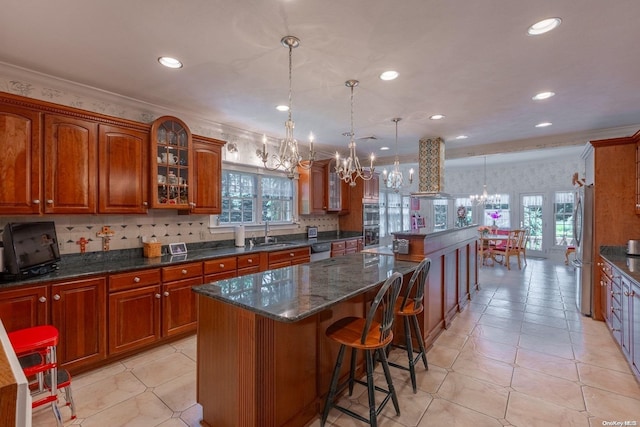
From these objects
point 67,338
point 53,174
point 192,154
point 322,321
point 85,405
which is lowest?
point 85,405

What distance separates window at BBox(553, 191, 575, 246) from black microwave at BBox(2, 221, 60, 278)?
10087 mm

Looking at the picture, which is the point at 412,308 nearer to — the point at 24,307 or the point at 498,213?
the point at 24,307

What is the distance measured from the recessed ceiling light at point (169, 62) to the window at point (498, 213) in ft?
29.4

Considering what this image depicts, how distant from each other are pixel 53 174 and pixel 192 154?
1.34 m

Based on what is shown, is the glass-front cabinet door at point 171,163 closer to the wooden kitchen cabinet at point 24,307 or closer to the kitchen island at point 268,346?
the wooden kitchen cabinet at point 24,307

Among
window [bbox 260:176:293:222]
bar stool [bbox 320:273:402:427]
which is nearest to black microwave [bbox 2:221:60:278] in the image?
bar stool [bbox 320:273:402:427]

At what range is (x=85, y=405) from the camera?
2.26 m

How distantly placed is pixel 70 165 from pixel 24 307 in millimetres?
1223

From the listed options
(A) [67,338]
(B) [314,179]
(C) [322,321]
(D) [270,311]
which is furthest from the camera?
(B) [314,179]

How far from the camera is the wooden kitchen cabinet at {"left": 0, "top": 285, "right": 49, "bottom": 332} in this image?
2.26 meters

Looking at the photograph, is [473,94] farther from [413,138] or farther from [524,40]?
[413,138]

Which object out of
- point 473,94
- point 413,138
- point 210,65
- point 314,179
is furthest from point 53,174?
point 413,138

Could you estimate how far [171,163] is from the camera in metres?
3.51

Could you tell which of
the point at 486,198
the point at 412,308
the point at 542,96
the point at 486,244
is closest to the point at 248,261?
the point at 412,308
